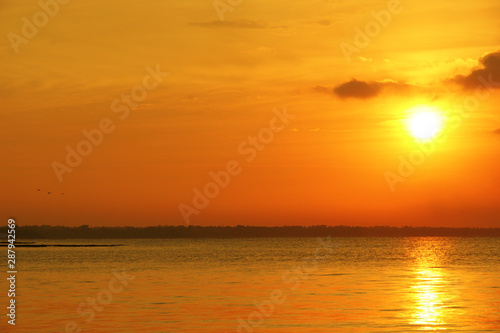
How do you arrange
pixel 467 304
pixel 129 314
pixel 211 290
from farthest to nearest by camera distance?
pixel 211 290 < pixel 467 304 < pixel 129 314

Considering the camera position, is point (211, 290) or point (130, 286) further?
point (130, 286)

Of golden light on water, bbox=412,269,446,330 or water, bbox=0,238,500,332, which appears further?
golden light on water, bbox=412,269,446,330

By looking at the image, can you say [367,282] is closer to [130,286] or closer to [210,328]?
[130,286]

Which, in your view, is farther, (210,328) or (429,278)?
(429,278)

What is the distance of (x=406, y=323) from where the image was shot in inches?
1576

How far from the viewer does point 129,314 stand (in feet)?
145

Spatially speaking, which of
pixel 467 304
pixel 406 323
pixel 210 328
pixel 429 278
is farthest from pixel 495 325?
pixel 429 278

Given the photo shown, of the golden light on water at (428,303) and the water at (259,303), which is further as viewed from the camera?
the golden light on water at (428,303)

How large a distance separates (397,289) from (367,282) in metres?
7.15

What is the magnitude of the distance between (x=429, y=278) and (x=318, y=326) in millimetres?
36798

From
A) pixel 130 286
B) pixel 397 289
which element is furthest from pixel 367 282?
pixel 130 286

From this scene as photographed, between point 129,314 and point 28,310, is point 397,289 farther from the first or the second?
point 28,310

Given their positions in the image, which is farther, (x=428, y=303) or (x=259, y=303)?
(x=259, y=303)

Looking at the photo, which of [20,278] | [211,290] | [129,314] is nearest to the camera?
[129,314]
